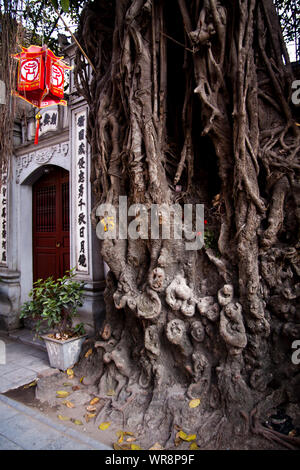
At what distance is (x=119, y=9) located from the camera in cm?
330

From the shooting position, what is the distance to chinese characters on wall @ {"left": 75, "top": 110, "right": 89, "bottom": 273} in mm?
4625

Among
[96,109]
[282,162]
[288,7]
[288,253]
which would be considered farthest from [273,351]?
[288,7]

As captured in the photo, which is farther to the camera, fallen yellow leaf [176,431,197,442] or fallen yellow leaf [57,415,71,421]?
fallen yellow leaf [57,415,71,421]

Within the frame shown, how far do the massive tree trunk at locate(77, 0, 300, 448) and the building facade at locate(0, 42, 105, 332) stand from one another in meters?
1.40

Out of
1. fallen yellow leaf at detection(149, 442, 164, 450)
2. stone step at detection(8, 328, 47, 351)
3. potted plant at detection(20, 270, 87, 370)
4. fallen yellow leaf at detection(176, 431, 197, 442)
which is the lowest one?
stone step at detection(8, 328, 47, 351)

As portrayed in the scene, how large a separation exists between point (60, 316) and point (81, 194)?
1830mm

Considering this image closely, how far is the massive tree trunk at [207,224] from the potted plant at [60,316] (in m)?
0.60

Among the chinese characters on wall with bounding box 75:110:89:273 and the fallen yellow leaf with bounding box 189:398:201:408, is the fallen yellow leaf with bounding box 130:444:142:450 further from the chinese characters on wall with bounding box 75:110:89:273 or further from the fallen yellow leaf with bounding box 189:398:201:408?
the chinese characters on wall with bounding box 75:110:89:273

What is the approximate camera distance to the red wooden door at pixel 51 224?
5621mm

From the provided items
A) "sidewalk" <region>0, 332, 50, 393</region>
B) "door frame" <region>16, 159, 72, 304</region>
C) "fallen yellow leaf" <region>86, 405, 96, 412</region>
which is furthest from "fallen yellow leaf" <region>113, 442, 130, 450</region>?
"door frame" <region>16, 159, 72, 304</region>

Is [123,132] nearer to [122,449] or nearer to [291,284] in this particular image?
[291,284]

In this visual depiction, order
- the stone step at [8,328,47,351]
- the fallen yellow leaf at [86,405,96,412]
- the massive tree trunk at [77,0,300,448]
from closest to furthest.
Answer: the massive tree trunk at [77,0,300,448], the fallen yellow leaf at [86,405,96,412], the stone step at [8,328,47,351]

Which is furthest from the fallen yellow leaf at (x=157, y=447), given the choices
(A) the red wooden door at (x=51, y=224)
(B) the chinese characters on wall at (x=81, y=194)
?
(A) the red wooden door at (x=51, y=224)

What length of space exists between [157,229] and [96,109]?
171 cm
